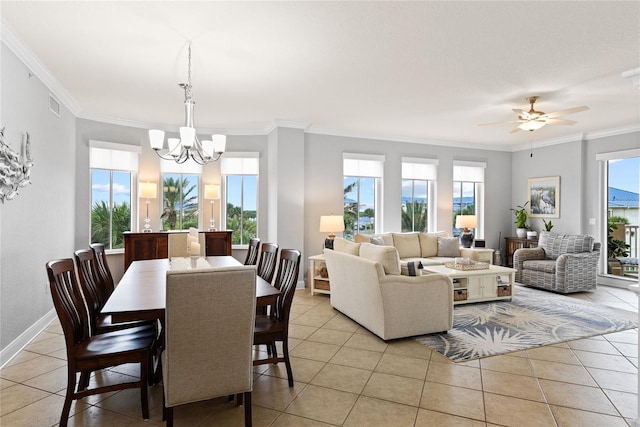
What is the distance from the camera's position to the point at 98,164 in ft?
17.7

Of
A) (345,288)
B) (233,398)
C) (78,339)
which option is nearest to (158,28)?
(78,339)

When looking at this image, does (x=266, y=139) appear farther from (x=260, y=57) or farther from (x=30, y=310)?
(x=30, y=310)

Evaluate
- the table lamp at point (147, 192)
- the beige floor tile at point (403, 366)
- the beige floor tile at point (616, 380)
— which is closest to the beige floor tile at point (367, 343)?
the beige floor tile at point (403, 366)

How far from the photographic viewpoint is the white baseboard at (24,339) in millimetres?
2928

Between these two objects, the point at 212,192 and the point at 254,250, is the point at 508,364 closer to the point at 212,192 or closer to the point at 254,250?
the point at 254,250

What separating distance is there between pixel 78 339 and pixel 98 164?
3956 millimetres

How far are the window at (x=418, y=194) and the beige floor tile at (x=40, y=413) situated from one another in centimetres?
588

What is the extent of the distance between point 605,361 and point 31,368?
478 centimetres

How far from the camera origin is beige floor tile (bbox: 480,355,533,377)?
290 cm

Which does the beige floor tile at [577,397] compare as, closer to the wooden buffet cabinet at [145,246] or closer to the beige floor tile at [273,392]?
the beige floor tile at [273,392]

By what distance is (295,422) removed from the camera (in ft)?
7.18

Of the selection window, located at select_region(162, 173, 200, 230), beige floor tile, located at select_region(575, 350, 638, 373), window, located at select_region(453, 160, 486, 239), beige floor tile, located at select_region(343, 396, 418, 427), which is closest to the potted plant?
window, located at select_region(453, 160, 486, 239)

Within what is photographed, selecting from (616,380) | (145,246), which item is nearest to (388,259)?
(616,380)

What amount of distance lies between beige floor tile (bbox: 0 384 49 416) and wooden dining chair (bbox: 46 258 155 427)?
34 cm
